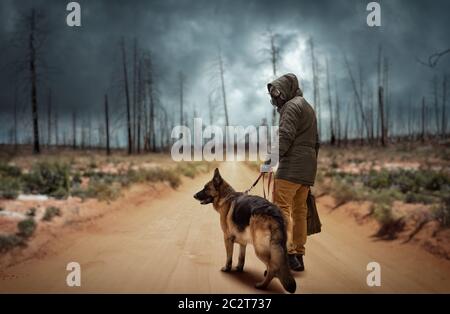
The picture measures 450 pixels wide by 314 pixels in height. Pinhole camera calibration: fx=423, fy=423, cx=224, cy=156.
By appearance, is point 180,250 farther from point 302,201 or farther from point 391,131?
point 391,131

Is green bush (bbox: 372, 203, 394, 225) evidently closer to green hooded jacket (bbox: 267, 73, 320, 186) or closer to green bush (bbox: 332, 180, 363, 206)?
green bush (bbox: 332, 180, 363, 206)

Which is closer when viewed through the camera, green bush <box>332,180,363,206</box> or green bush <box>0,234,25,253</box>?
green bush <box>0,234,25,253</box>

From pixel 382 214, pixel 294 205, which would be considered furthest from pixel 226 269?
pixel 382 214

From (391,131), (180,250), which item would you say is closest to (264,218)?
(180,250)

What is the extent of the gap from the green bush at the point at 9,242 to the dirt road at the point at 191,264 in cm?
43

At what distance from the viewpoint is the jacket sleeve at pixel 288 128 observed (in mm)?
5098

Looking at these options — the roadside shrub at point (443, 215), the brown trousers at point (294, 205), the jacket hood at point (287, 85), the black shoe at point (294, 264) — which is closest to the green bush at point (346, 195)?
the roadside shrub at point (443, 215)

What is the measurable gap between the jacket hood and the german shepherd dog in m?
1.31

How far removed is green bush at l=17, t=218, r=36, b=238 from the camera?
7.30 metres

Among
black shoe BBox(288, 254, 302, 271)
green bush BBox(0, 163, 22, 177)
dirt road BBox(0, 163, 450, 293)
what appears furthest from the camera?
green bush BBox(0, 163, 22, 177)

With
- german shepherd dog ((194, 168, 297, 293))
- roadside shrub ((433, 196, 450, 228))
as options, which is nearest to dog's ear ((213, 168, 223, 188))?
german shepherd dog ((194, 168, 297, 293))

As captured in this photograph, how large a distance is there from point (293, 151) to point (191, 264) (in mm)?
2047

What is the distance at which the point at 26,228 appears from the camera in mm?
7395
